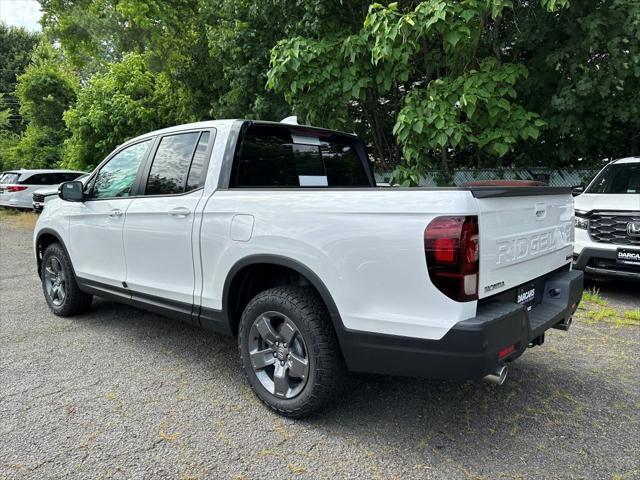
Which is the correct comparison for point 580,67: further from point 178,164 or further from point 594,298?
point 178,164

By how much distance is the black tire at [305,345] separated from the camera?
2.71 metres

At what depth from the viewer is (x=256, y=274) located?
3221 mm

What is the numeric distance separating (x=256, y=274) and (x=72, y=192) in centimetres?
231

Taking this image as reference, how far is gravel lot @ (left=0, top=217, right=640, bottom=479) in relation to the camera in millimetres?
2506

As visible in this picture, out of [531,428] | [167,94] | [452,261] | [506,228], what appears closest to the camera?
→ [452,261]

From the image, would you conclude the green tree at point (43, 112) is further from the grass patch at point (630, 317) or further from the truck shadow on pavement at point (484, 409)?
the grass patch at point (630, 317)

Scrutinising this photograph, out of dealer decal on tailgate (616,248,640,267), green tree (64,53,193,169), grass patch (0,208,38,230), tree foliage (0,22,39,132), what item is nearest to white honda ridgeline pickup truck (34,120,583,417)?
dealer decal on tailgate (616,248,640,267)

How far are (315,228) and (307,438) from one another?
3.94 ft

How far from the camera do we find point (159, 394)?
10.8 feet

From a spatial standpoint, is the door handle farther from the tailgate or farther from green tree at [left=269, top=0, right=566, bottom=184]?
green tree at [left=269, top=0, right=566, bottom=184]

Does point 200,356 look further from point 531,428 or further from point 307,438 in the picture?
point 531,428

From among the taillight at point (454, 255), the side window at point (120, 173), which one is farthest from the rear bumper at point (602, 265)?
the side window at point (120, 173)

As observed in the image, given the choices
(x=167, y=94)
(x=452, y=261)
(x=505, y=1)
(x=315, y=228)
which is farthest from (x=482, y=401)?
(x=167, y=94)

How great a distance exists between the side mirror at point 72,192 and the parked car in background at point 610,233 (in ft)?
18.0
